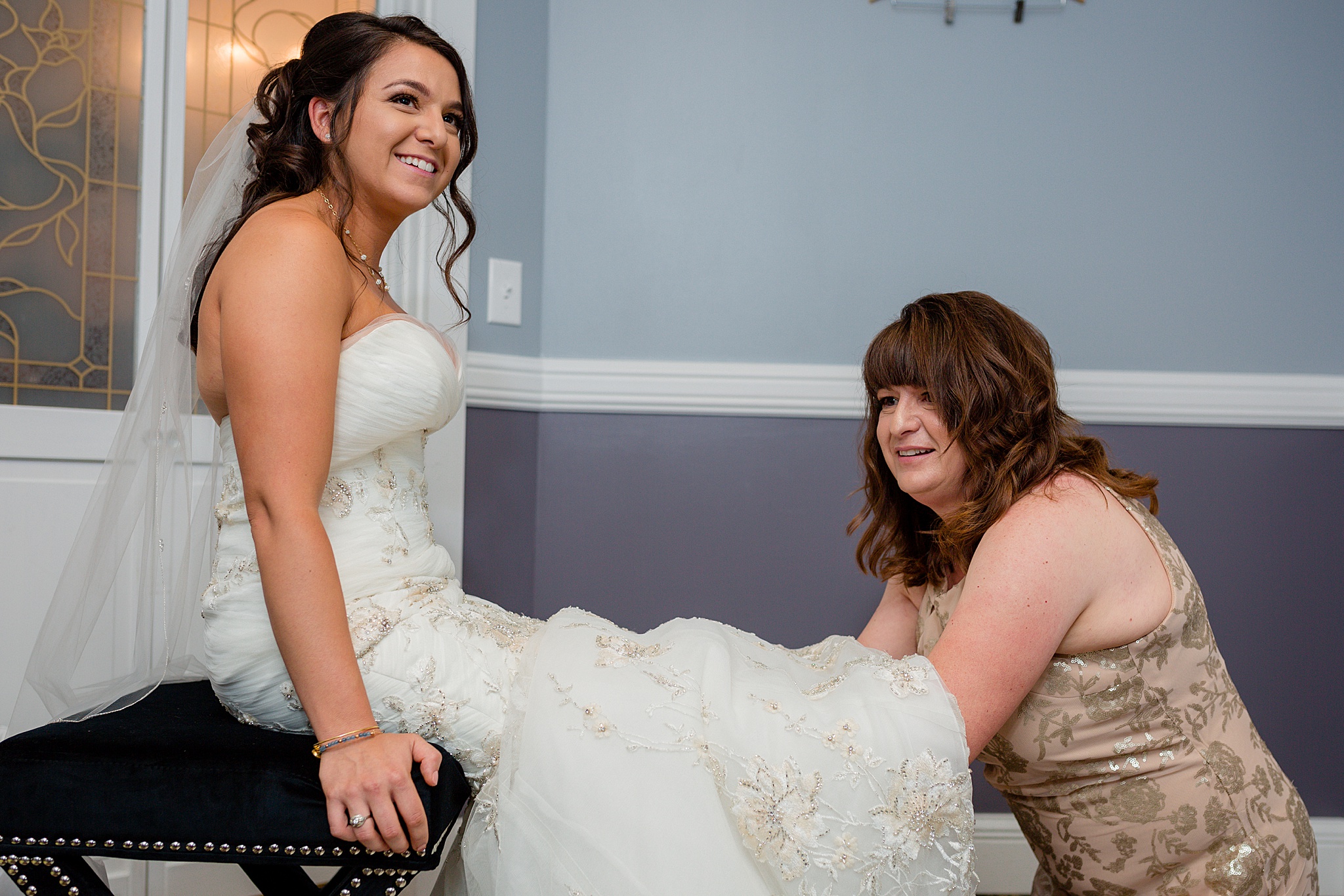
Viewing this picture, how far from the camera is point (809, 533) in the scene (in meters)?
2.29

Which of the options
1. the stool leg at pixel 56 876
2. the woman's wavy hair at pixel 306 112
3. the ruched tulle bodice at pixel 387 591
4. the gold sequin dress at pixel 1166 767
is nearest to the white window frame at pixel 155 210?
the woman's wavy hair at pixel 306 112

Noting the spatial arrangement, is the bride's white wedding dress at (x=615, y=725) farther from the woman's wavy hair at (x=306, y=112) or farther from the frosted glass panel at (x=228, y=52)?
the frosted glass panel at (x=228, y=52)

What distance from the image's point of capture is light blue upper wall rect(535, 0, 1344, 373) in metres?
2.27

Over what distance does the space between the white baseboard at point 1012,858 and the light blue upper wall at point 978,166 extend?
1.14 meters

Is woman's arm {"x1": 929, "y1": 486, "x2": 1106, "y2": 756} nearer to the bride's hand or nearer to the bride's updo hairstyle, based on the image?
the bride's updo hairstyle

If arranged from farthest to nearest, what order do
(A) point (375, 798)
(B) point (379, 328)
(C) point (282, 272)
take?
(B) point (379, 328), (C) point (282, 272), (A) point (375, 798)

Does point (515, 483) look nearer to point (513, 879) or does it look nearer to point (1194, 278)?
point (513, 879)

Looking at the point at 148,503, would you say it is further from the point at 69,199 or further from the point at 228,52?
the point at 228,52

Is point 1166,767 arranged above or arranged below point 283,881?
above

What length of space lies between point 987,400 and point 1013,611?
309 mm

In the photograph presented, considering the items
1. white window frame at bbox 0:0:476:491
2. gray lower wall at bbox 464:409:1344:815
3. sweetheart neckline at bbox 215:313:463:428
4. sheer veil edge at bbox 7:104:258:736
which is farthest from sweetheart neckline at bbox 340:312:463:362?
gray lower wall at bbox 464:409:1344:815

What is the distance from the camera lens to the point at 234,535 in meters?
1.23

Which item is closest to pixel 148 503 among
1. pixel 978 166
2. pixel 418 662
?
pixel 418 662

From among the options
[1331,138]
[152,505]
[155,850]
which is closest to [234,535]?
[152,505]
